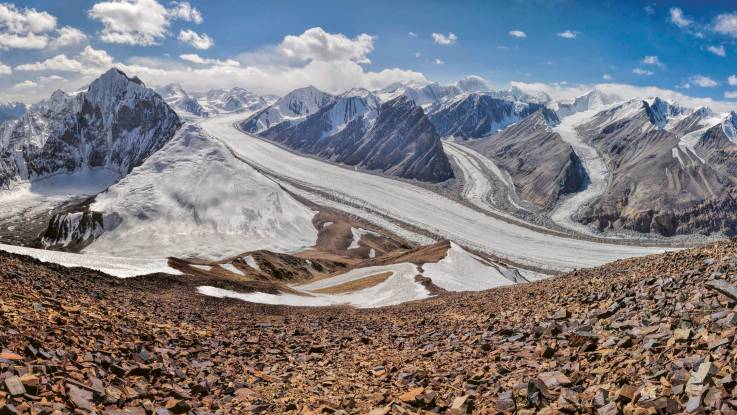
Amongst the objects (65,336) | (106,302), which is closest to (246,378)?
(65,336)

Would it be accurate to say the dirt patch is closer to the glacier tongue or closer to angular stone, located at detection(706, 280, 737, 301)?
angular stone, located at detection(706, 280, 737, 301)

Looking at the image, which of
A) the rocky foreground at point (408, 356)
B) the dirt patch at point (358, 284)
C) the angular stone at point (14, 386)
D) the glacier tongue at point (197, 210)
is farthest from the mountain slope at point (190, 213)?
the angular stone at point (14, 386)

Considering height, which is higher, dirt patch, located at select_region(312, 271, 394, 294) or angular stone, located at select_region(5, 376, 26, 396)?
angular stone, located at select_region(5, 376, 26, 396)

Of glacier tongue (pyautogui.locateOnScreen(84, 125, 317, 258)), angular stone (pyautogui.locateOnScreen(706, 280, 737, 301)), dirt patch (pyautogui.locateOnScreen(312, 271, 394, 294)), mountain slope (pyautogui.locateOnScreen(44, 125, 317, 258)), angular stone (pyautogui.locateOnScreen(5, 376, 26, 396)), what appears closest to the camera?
angular stone (pyautogui.locateOnScreen(5, 376, 26, 396))

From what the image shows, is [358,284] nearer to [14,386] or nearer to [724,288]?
[724,288]

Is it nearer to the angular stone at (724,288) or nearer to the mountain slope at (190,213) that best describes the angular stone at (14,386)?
the angular stone at (724,288)

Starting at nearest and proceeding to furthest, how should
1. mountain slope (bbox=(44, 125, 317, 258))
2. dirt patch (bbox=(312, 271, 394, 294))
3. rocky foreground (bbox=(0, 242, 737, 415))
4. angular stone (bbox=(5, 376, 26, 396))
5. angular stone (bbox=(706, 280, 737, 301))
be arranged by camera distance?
angular stone (bbox=(5, 376, 26, 396)), rocky foreground (bbox=(0, 242, 737, 415)), angular stone (bbox=(706, 280, 737, 301)), dirt patch (bbox=(312, 271, 394, 294)), mountain slope (bbox=(44, 125, 317, 258))

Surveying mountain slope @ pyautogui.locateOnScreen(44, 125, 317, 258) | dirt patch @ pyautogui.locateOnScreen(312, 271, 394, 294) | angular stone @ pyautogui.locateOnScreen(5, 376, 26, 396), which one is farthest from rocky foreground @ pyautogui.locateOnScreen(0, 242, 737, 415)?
mountain slope @ pyautogui.locateOnScreen(44, 125, 317, 258)

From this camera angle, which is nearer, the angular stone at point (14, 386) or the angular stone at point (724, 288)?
the angular stone at point (14, 386)

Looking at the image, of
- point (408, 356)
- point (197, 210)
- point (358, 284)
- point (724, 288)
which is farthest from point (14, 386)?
point (197, 210)
